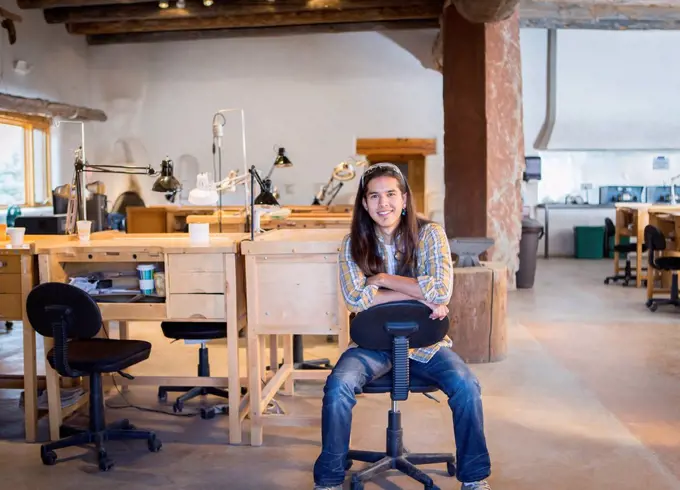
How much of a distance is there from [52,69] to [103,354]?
8417 mm

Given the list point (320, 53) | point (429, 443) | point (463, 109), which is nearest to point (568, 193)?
point (320, 53)

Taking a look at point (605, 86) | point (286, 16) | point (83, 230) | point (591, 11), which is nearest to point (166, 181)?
point (83, 230)

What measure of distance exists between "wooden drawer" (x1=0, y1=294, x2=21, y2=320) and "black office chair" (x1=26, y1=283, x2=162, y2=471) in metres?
0.34

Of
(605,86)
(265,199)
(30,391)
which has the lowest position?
(30,391)

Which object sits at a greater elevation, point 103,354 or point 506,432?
point 103,354

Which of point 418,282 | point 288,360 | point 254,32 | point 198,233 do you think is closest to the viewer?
point 418,282

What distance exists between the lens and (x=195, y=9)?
9.99m

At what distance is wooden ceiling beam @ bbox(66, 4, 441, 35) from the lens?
32.9ft

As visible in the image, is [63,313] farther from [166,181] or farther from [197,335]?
[166,181]

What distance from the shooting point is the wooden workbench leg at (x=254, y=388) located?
3480mm

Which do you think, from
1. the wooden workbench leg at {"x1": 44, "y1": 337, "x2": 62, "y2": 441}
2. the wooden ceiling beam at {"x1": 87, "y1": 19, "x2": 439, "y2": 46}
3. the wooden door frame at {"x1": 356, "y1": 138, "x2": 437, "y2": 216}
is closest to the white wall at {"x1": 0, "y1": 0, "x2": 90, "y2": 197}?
the wooden ceiling beam at {"x1": 87, "y1": 19, "x2": 439, "y2": 46}

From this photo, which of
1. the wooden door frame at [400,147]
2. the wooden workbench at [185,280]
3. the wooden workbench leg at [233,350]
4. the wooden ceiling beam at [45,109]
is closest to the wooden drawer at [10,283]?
the wooden workbench at [185,280]

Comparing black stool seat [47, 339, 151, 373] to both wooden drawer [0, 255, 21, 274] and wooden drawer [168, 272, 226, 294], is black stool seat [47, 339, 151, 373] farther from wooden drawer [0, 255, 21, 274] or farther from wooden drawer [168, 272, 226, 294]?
wooden drawer [0, 255, 21, 274]

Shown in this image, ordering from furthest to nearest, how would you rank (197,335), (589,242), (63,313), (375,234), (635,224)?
(589,242), (635,224), (197,335), (63,313), (375,234)
